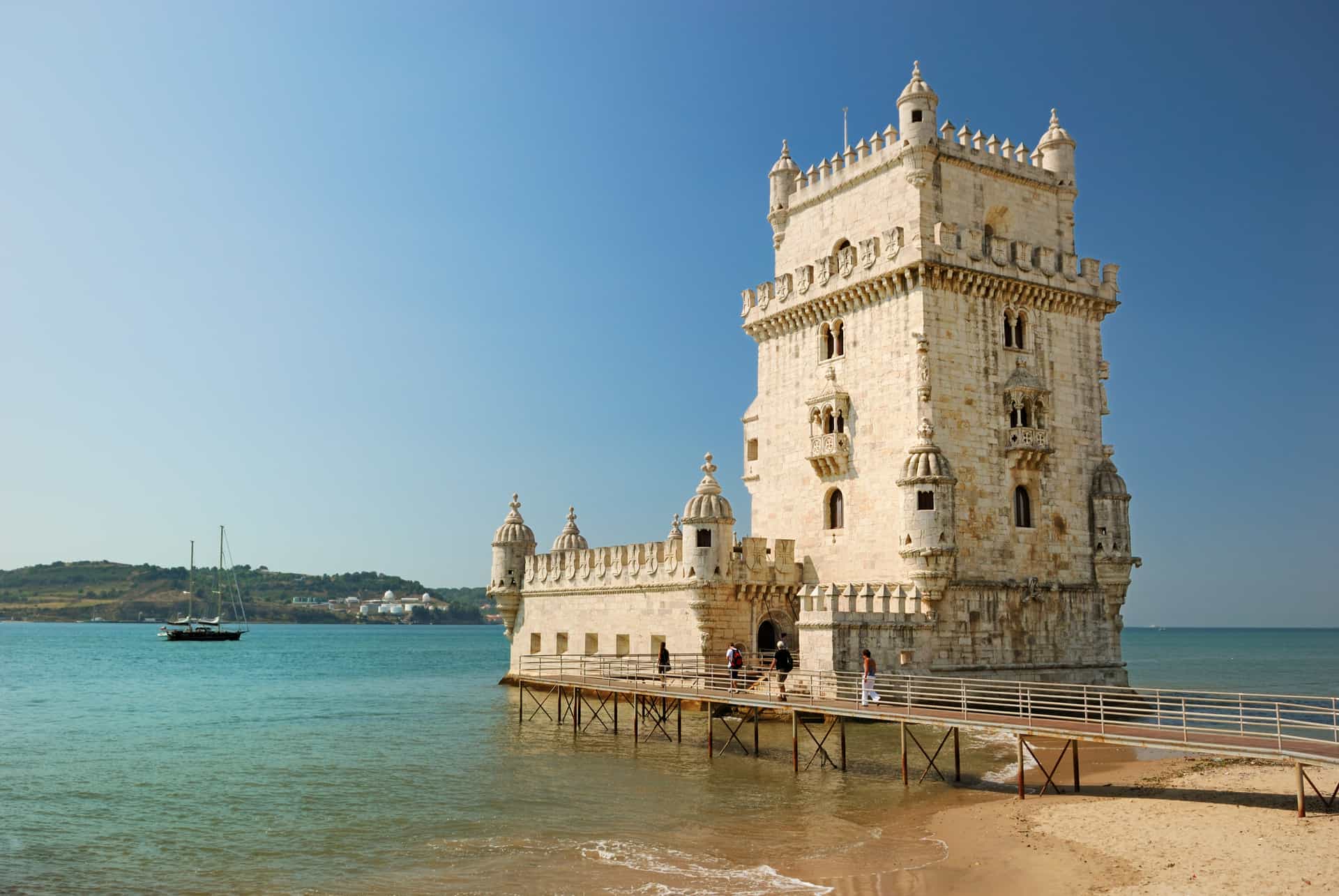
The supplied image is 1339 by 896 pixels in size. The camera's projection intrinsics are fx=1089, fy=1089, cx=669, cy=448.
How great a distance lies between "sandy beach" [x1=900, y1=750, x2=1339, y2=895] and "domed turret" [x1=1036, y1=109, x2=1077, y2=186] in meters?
22.7

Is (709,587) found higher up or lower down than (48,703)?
higher up

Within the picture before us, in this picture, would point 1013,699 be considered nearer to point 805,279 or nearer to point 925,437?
point 925,437

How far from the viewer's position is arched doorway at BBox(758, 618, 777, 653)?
37969 millimetres

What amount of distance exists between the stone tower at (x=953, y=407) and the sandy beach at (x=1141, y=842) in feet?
34.4

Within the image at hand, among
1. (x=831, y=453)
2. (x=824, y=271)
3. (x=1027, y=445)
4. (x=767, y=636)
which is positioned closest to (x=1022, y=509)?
(x=1027, y=445)

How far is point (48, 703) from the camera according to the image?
5303 centimetres

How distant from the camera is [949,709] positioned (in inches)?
1011

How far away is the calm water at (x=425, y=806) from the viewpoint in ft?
60.4

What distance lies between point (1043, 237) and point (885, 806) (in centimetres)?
2322

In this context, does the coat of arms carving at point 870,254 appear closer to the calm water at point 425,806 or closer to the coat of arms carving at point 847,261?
the coat of arms carving at point 847,261

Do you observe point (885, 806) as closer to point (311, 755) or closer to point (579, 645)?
point (311, 755)

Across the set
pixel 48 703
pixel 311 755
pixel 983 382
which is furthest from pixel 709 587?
pixel 48 703

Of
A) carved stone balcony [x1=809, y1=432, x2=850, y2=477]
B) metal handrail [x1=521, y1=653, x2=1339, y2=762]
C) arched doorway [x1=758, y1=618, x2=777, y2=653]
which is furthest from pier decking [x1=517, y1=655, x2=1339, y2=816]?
carved stone balcony [x1=809, y1=432, x2=850, y2=477]

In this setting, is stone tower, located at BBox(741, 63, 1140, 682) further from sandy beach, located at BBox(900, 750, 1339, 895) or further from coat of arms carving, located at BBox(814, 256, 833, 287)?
sandy beach, located at BBox(900, 750, 1339, 895)
